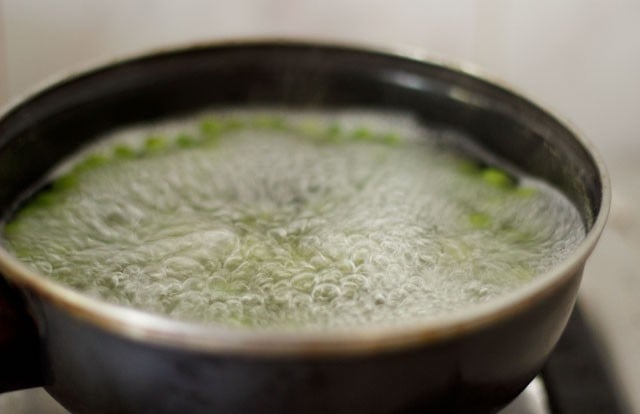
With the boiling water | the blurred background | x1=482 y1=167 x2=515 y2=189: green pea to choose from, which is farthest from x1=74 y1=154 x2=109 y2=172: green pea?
x1=482 y1=167 x2=515 y2=189: green pea

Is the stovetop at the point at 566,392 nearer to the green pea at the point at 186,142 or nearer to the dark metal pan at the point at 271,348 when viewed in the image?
the dark metal pan at the point at 271,348

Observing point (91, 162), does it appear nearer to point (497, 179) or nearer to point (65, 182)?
point (65, 182)

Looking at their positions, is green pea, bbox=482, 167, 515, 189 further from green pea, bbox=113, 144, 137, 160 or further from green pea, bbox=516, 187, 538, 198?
green pea, bbox=113, 144, 137, 160

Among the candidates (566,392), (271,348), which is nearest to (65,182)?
(271,348)

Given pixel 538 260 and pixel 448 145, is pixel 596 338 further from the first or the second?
pixel 448 145

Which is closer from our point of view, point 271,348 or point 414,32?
point 271,348

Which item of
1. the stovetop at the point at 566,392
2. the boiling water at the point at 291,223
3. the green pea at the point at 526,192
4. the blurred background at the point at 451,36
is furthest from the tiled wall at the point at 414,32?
the stovetop at the point at 566,392
